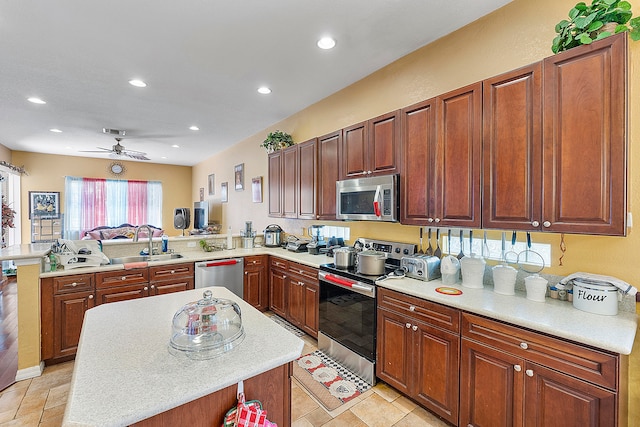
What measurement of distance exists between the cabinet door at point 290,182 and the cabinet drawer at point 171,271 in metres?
1.36

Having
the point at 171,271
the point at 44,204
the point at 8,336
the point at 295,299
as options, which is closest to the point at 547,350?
the point at 295,299

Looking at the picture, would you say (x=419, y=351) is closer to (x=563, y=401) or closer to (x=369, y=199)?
(x=563, y=401)

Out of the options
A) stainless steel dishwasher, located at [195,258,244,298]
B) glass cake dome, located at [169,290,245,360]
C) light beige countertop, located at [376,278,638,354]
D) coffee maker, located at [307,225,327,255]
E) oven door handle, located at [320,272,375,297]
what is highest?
coffee maker, located at [307,225,327,255]

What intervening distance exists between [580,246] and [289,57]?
2687 mm

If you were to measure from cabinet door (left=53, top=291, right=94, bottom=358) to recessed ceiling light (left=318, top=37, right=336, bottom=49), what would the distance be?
316cm

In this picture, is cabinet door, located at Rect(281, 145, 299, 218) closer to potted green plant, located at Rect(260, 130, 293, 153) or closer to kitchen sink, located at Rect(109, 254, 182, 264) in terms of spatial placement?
potted green plant, located at Rect(260, 130, 293, 153)

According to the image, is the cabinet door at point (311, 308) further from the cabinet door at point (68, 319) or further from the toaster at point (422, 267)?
the cabinet door at point (68, 319)

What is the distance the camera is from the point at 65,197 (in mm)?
7020

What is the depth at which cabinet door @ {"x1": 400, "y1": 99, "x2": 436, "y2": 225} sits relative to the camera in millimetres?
2180

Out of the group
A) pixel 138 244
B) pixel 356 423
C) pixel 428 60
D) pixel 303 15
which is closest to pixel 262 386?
pixel 356 423

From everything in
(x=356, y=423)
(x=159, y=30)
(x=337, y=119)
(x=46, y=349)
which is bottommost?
(x=356, y=423)

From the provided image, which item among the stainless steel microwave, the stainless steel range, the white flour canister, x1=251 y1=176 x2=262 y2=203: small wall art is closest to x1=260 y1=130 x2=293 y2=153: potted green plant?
x1=251 y1=176 x2=262 y2=203: small wall art

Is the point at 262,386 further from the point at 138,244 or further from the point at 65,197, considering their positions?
the point at 65,197

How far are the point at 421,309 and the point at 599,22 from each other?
73.1 inches
